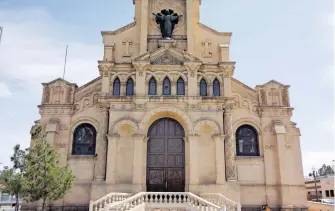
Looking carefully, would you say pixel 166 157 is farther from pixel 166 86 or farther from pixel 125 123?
pixel 166 86

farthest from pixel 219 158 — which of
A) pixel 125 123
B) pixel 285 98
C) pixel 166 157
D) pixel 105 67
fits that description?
pixel 105 67

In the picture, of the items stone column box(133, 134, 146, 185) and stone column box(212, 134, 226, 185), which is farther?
stone column box(212, 134, 226, 185)

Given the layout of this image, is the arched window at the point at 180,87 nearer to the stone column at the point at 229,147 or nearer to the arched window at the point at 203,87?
the arched window at the point at 203,87

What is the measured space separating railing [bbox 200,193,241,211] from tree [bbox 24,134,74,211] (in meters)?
9.36

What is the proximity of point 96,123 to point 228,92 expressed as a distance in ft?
35.1

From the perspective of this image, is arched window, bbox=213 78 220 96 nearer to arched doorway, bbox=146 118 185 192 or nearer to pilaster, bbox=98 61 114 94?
arched doorway, bbox=146 118 185 192

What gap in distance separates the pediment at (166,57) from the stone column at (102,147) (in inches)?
199

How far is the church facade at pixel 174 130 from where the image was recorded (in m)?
23.7

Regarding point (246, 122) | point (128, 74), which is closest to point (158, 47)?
point (128, 74)

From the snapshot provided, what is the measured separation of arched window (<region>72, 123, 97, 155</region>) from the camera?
2516 centimetres

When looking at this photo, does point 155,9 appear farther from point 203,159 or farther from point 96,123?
point 203,159

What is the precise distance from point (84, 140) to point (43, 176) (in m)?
7.57

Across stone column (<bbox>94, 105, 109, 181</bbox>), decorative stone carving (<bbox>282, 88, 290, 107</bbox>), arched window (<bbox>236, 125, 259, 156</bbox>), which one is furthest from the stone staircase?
decorative stone carving (<bbox>282, 88, 290, 107</bbox>)

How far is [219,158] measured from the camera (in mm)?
23672
